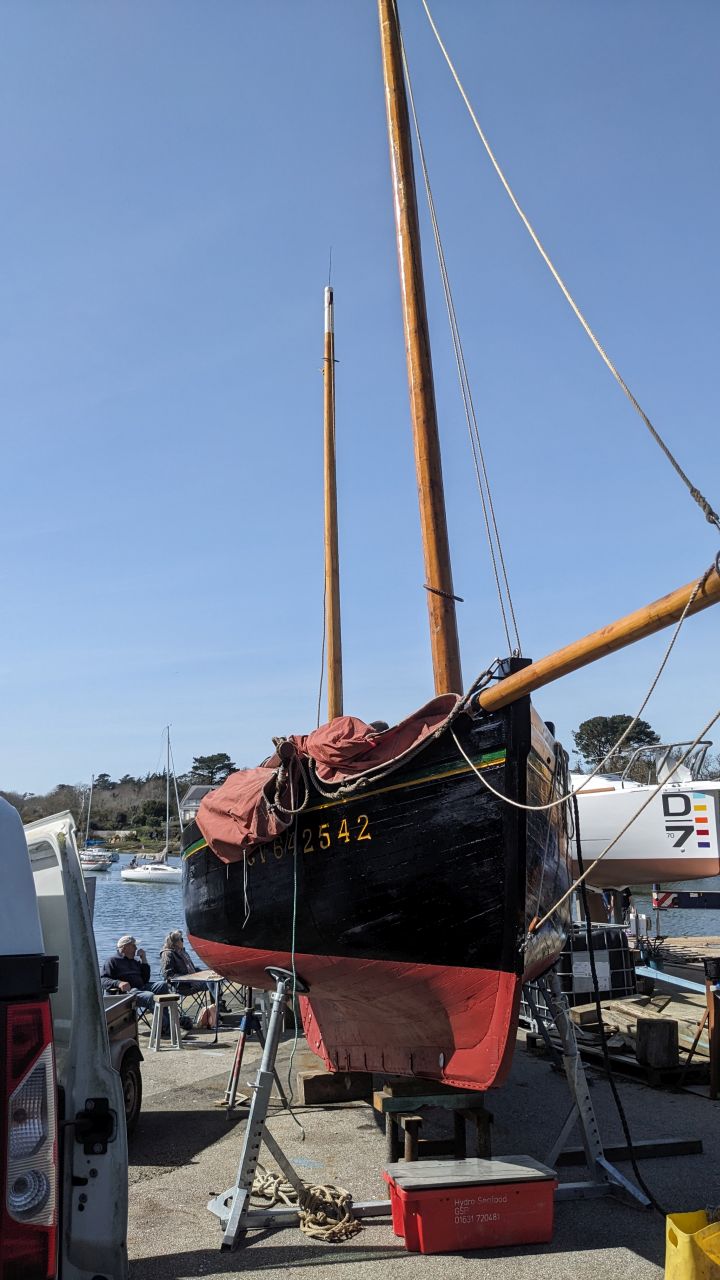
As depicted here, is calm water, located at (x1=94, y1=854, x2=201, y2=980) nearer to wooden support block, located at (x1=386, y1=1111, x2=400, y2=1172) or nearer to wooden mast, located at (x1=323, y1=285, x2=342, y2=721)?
wooden mast, located at (x1=323, y1=285, x2=342, y2=721)

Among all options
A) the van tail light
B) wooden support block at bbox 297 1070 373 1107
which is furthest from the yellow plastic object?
wooden support block at bbox 297 1070 373 1107

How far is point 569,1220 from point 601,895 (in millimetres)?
15939

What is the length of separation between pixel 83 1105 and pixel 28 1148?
905 mm

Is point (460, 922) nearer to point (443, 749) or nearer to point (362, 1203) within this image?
point (443, 749)

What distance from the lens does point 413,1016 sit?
657 centimetres

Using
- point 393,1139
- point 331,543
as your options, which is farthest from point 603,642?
point 331,543

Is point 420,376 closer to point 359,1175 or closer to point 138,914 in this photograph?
point 359,1175

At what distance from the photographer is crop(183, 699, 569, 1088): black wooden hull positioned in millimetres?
6027

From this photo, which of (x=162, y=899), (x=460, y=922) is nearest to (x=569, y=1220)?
(x=460, y=922)

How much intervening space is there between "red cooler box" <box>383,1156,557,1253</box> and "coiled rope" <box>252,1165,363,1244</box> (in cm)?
34

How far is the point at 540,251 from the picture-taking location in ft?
21.7

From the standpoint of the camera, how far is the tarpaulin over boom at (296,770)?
21.1 ft

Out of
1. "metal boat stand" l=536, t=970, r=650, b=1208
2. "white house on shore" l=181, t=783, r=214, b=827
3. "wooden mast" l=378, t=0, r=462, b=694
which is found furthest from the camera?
"white house on shore" l=181, t=783, r=214, b=827

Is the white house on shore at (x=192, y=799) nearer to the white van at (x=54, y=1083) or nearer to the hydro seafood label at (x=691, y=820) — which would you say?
the white van at (x=54, y=1083)
